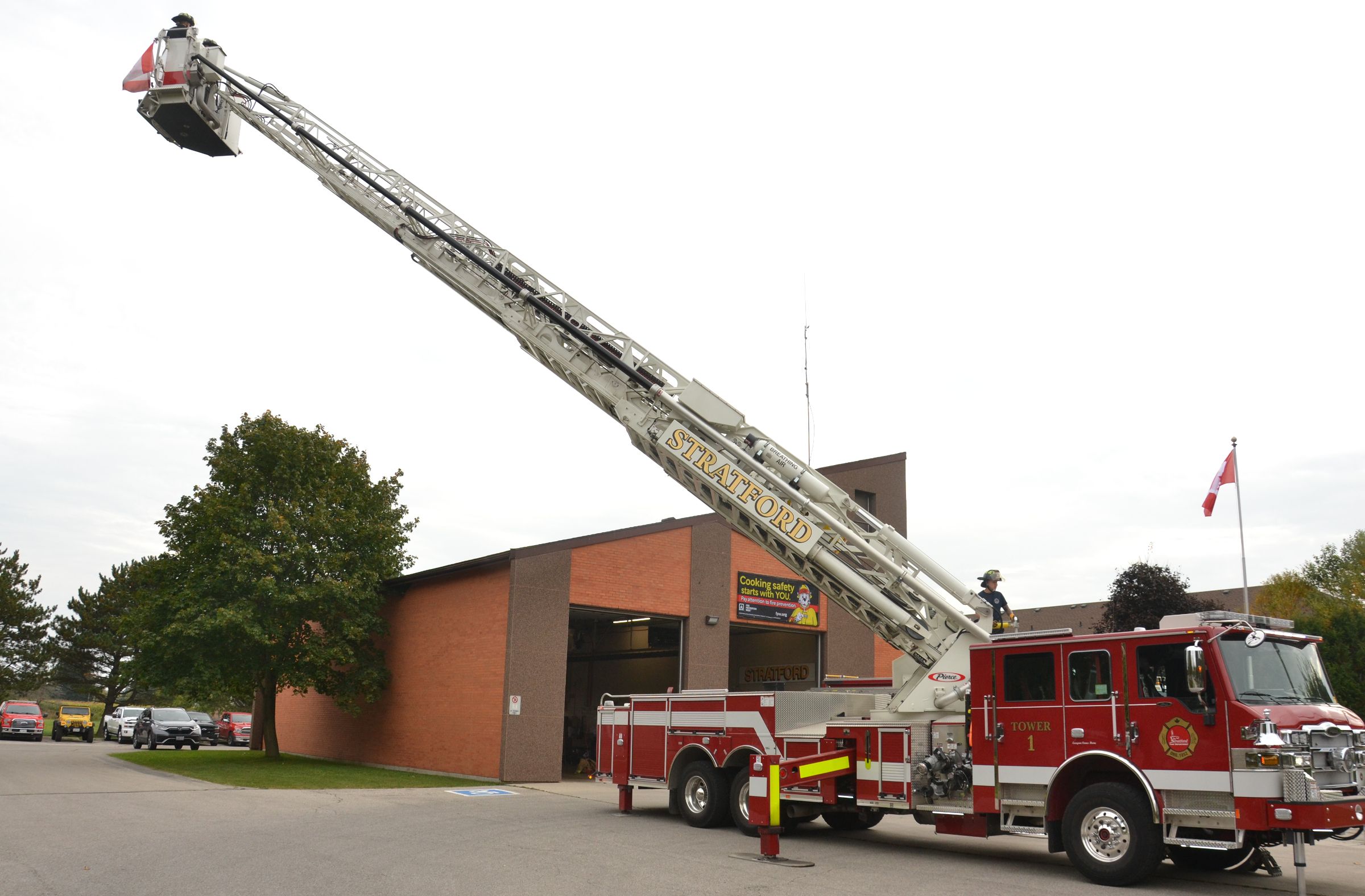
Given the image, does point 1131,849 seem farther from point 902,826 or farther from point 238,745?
point 238,745

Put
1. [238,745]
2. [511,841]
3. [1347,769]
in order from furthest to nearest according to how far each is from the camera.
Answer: [238,745], [511,841], [1347,769]

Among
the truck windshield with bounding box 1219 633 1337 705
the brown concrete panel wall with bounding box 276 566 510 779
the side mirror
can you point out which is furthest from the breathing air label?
the brown concrete panel wall with bounding box 276 566 510 779

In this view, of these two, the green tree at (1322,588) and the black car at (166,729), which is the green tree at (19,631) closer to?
the black car at (166,729)

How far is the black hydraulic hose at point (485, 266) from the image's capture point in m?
14.6

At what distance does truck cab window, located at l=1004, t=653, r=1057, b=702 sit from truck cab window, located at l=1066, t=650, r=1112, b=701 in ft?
0.69

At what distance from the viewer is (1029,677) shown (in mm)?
11609

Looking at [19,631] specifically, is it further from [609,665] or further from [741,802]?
[741,802]

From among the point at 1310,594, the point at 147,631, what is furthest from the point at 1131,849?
the point at 1310,594

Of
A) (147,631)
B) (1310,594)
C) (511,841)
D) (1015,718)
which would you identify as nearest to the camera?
(1015,718)

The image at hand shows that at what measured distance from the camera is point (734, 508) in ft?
47.0

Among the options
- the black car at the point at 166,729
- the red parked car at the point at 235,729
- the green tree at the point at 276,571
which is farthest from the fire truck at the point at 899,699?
the red parked car at the point at 235,729

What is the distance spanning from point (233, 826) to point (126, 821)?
5.27 ft

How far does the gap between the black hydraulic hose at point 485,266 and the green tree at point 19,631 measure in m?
56.2

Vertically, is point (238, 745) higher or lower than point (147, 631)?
lower
